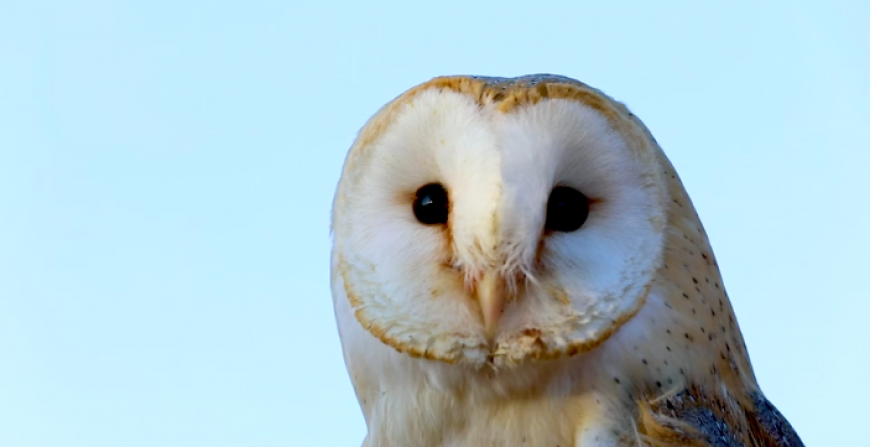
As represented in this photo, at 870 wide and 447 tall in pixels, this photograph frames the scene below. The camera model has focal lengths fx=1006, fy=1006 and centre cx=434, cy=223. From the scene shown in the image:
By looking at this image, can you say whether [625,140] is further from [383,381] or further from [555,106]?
[383,381]

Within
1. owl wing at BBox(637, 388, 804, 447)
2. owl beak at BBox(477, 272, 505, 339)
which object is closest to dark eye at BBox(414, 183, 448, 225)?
owl beak at BBox(477, 272, 505, 339)

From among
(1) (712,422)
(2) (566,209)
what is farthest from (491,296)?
(1) (712,422)

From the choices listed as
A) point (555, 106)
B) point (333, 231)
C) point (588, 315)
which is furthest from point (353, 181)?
point (588, 315)

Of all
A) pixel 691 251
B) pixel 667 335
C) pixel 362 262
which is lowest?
pixel 667 335

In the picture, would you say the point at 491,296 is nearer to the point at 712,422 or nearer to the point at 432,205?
the point at 432,205

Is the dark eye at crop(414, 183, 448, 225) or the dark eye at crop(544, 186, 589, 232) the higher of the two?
the dark eye at crop(414, 183, 448, 225)

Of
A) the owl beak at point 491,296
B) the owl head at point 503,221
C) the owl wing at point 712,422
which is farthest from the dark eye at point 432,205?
the owl wing at point 712,422

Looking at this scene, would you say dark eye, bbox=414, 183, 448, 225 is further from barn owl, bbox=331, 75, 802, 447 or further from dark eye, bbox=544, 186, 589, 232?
dark eye, bbox=544, 186, 589, 232
